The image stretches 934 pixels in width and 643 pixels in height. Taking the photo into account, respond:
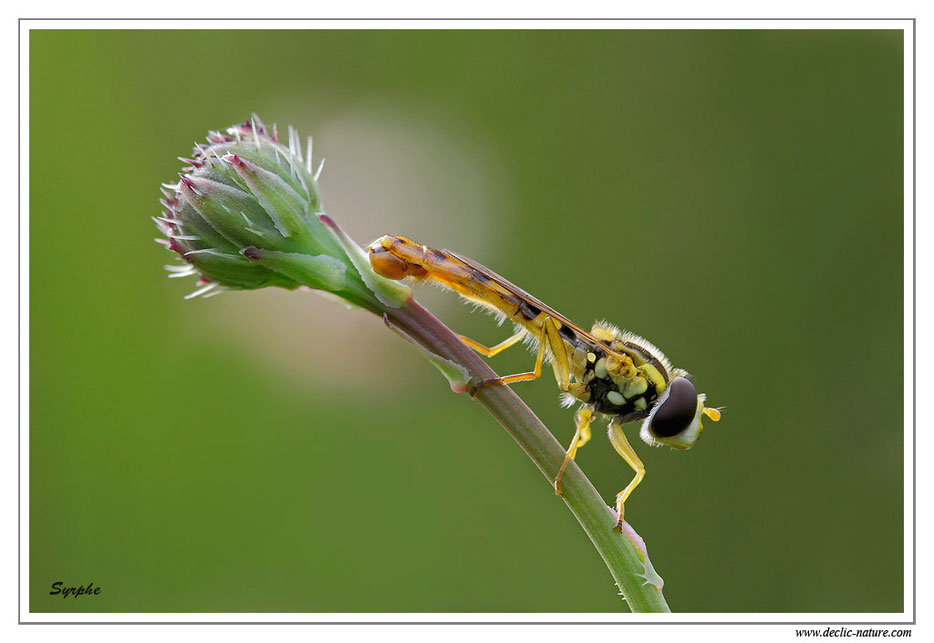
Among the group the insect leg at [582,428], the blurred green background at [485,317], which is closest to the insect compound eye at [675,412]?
the insect leg at [582,428]

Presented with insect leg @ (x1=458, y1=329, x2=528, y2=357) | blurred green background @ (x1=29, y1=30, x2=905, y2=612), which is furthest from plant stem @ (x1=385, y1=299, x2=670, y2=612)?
blurred green background @ (x1=29, y1=30, x2=905, y2=612)

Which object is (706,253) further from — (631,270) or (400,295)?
(400,295)

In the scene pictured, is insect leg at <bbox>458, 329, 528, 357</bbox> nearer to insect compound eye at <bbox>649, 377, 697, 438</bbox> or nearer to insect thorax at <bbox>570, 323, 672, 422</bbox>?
insect thorax at <bbox>570, 323, 672, 422</bbox>

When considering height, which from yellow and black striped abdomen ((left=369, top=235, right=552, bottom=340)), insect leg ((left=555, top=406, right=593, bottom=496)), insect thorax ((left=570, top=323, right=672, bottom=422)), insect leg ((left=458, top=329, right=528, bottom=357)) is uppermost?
yellow and black striped abdomen ((left=369, top=235, right=552, bottom=340))

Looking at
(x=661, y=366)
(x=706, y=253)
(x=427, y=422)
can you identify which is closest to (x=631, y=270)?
(x=706, y=253)

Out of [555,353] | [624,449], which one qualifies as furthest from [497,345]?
[624,449]

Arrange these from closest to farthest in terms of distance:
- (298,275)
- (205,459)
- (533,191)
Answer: (298,275) → (205,459) → (533,191)
